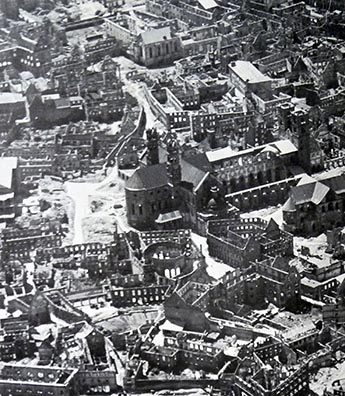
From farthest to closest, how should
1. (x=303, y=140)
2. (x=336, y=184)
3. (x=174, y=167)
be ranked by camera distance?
(x=303, y=140)
(x=174, y=167)
(x=336, y=184)

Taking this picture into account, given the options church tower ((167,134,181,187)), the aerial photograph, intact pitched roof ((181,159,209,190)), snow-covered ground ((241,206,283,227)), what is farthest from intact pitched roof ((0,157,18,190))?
snow-covered ground ((241,206,283,227))

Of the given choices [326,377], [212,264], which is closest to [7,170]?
[212,264]

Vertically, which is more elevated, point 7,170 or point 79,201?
point 7,170

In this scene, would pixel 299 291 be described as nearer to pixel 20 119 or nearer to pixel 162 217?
pixel 162 217

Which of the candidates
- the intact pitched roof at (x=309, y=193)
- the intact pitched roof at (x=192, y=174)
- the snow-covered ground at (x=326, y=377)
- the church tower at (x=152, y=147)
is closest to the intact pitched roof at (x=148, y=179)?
the intact pitched roof at (x=192, y=174)

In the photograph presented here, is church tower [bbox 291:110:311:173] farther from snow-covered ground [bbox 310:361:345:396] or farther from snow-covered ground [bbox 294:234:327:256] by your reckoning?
snow-covered ground [bbox 310:361:345:396]

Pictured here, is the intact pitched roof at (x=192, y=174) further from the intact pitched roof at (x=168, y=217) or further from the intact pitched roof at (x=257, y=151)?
the intact pitched roof at (x=257, y=151)

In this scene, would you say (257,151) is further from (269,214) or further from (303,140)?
(269,214)

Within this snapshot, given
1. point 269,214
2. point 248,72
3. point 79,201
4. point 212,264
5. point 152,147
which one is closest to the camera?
point 212,264
